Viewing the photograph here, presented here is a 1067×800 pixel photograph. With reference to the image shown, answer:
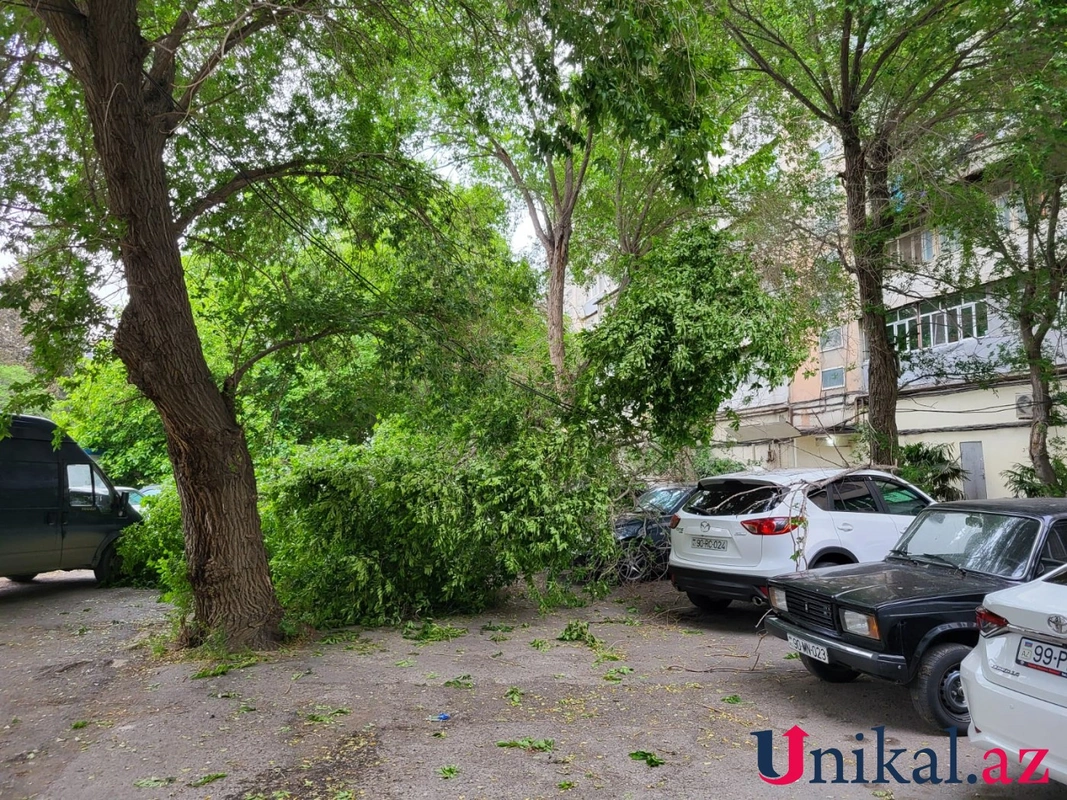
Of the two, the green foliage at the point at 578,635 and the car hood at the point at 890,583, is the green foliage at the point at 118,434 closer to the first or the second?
the green foliage at the point at 578,635

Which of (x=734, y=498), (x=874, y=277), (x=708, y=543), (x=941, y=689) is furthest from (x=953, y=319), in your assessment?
(x=941, y=689)

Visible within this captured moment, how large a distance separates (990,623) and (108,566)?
12.0 m

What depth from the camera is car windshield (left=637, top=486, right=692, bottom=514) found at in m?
11.2

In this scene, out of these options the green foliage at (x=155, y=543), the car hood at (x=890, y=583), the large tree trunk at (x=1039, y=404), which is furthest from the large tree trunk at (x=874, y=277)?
the green foliage at (x=155, y=543)

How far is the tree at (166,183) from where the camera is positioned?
21.9 feet

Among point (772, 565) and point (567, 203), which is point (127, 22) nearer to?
point (772, 565)

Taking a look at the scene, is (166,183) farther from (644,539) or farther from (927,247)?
(927,247)

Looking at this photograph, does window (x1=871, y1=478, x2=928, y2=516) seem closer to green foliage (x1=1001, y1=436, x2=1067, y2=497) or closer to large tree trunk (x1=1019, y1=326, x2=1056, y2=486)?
green foliage (x1=1001, y1=436, x2=1067, y2=497)

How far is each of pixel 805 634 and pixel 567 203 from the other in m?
12.1

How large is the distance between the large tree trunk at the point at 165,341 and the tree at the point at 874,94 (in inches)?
368

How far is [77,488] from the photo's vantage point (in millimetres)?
10844

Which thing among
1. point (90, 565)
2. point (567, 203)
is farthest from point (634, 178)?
point (90, 565)

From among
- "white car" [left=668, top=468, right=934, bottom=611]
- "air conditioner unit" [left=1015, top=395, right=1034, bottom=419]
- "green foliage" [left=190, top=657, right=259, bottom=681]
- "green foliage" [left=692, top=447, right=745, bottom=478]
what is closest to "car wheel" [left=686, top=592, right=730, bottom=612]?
"white car" [left=668, top=468, right=934, bottom=611]

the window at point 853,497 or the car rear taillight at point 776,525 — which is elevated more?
the window at point 853,497
